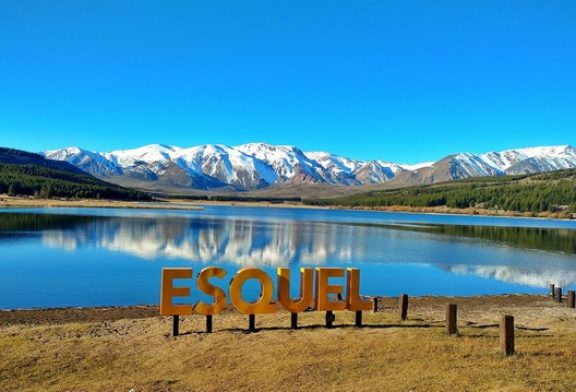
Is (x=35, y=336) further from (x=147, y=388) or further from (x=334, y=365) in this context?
(x=334, y=365)

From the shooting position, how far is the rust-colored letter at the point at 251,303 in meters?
21.1

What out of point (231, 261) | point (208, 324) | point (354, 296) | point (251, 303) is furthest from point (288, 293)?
point (231, 261)

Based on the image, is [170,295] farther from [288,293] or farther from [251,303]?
[288,293]

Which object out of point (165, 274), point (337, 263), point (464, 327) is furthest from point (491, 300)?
point (165, 274)

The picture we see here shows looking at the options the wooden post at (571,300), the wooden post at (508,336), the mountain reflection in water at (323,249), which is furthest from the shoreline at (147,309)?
the mountain reflection in water at (323,249)

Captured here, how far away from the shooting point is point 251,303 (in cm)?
2141

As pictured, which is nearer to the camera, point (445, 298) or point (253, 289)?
point (445, 298)

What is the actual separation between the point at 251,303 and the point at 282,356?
172 inches

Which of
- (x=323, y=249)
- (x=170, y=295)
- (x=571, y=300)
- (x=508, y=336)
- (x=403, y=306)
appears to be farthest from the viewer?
(x=323, y=249)

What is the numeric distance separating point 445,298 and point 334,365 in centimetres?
2027

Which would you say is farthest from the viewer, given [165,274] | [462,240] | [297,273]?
[462,240]

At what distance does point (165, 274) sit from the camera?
20812 millimetres

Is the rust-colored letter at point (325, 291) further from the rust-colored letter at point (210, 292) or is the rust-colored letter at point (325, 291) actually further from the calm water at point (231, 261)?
the calm water at point (231, 261)

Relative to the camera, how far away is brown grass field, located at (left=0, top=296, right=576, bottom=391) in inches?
583
